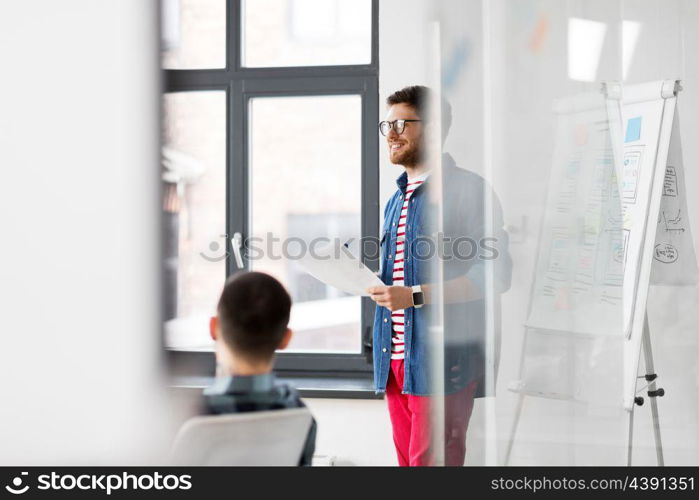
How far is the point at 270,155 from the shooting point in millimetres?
2238

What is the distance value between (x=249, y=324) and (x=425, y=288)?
0.45 m

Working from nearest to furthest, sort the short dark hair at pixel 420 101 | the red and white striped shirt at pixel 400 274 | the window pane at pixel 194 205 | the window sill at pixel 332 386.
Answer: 1. the short dark hair at pixel 420 101
2. the red and white striped shirt at pixel 400 274
3. the window sill at pixel 332 386
4. the window pane at pixel 194 205

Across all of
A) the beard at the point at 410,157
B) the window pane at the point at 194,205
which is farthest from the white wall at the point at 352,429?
the beard at the point at 410,157

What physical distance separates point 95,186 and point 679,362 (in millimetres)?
1388

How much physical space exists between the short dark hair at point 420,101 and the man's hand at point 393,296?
0.32 meters

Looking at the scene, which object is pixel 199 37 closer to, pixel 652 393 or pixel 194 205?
pixel 194 205

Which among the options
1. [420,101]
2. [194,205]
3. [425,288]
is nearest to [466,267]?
[425,288]

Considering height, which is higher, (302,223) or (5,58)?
(5,58)

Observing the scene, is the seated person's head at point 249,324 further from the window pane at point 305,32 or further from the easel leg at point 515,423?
the window pane at point 305,32

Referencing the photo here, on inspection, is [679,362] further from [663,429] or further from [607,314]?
[607,314]

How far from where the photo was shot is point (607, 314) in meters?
1.44

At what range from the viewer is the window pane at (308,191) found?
222cm
